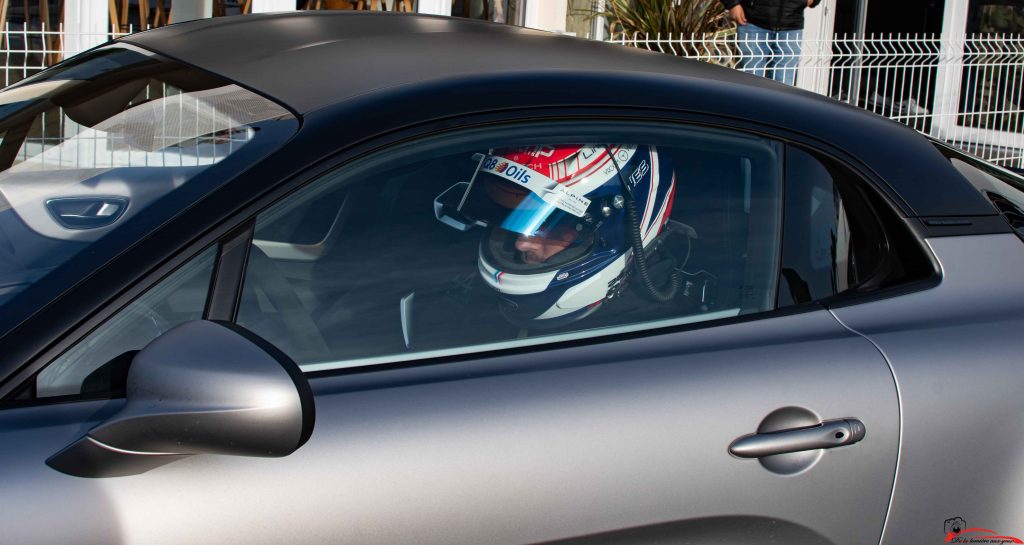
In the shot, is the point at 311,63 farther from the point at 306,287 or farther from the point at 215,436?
the point at 215,436

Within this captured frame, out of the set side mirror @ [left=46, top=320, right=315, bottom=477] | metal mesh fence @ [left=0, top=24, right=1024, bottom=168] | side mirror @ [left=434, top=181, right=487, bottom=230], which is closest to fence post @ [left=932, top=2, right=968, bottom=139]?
metal mesh fence @ [left=0, top=24, right=1024, bottom=168]

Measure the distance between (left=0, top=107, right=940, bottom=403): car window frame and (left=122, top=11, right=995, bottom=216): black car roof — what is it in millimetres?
16

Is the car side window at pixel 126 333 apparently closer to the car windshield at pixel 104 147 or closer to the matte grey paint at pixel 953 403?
the car windshield at pixel 104 147

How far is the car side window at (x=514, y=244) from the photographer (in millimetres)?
1745

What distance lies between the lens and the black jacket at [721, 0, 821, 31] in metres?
8.28

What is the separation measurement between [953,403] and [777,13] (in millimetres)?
6852

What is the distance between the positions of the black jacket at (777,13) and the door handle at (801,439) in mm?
6920

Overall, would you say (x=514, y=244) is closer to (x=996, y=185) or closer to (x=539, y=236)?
(x=539, y=236)

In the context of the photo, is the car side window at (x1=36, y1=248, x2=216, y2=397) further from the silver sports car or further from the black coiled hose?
the black coiled hose

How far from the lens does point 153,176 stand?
1.77m

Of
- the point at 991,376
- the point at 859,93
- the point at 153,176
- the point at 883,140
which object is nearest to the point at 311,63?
the point at 153,176

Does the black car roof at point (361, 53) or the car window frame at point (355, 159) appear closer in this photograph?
the car window frame at point (355, 159)

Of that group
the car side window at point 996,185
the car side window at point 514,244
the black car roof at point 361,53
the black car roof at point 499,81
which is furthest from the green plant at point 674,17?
the car side window at point 514,244

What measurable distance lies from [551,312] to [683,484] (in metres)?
0.38
